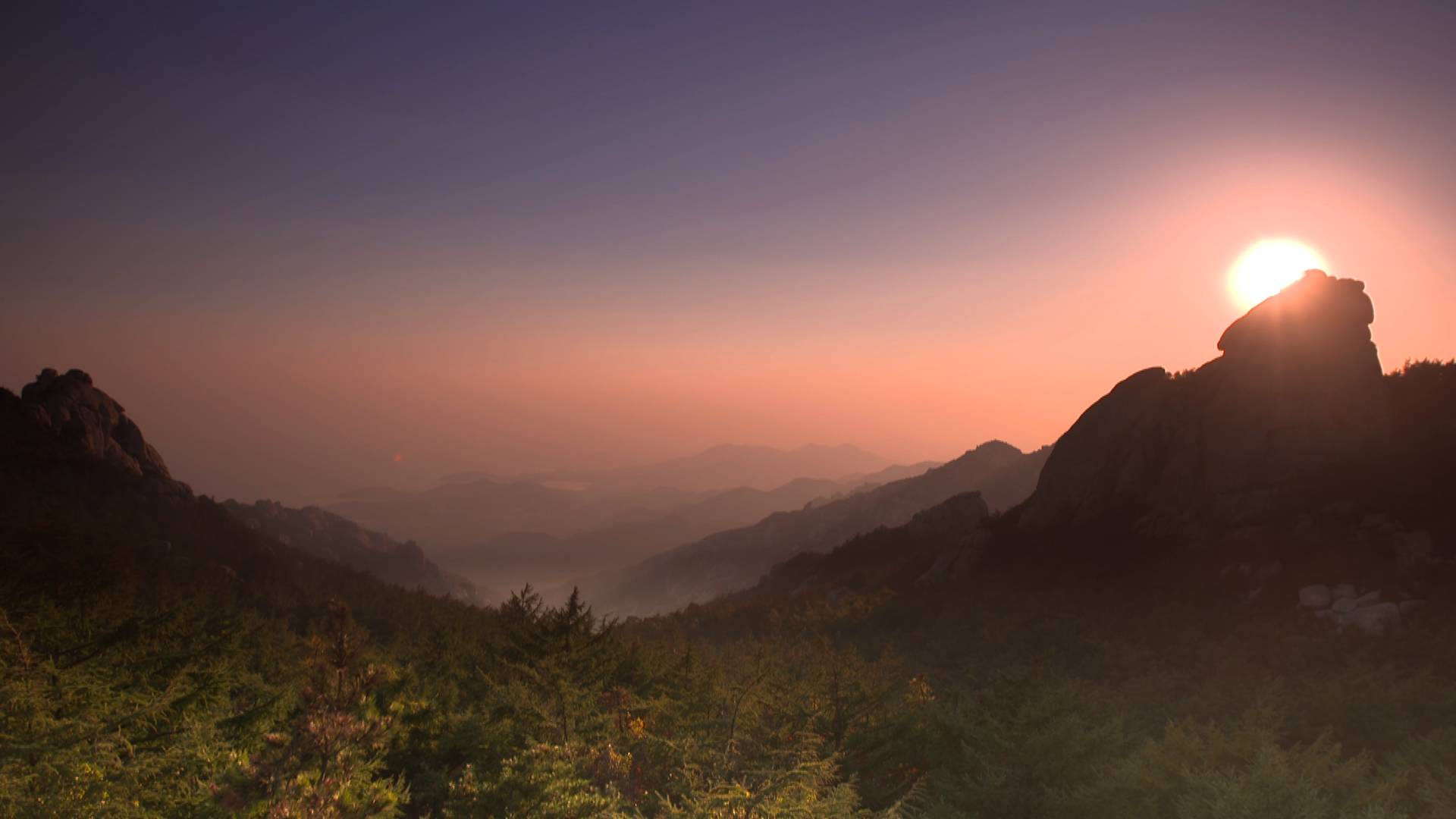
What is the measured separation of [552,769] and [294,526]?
7905 inches

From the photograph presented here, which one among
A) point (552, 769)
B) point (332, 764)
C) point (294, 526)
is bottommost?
point (552, 769)

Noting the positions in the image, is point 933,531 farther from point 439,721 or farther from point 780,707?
point 439,721

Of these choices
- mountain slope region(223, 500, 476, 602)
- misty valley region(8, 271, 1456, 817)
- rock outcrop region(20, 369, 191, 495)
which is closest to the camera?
misty valley region(8, 271, 1456, 817)

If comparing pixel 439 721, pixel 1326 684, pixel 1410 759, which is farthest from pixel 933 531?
pixel 439 721

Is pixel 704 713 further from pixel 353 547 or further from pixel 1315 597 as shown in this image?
pixel 353 547

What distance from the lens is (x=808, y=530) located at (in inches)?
6806

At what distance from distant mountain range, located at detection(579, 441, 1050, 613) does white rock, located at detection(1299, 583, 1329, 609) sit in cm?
9469

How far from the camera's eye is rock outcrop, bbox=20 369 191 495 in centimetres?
7338

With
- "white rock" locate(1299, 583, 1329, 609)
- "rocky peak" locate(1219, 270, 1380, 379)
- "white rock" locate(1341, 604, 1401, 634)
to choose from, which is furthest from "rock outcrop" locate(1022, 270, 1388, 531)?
"white rock" locate(1341, 604, 1401, 634)

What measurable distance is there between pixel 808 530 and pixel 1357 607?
144 meters

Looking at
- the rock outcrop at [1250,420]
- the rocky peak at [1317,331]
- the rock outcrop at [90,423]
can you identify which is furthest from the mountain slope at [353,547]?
the rocky peak at [1317,331]

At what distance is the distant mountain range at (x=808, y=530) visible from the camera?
14400 centimetres

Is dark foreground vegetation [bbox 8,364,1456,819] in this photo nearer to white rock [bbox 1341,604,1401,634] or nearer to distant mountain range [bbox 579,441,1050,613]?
white rock [bbox 1341,604,1401,634]

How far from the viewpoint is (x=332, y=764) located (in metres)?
9.54
